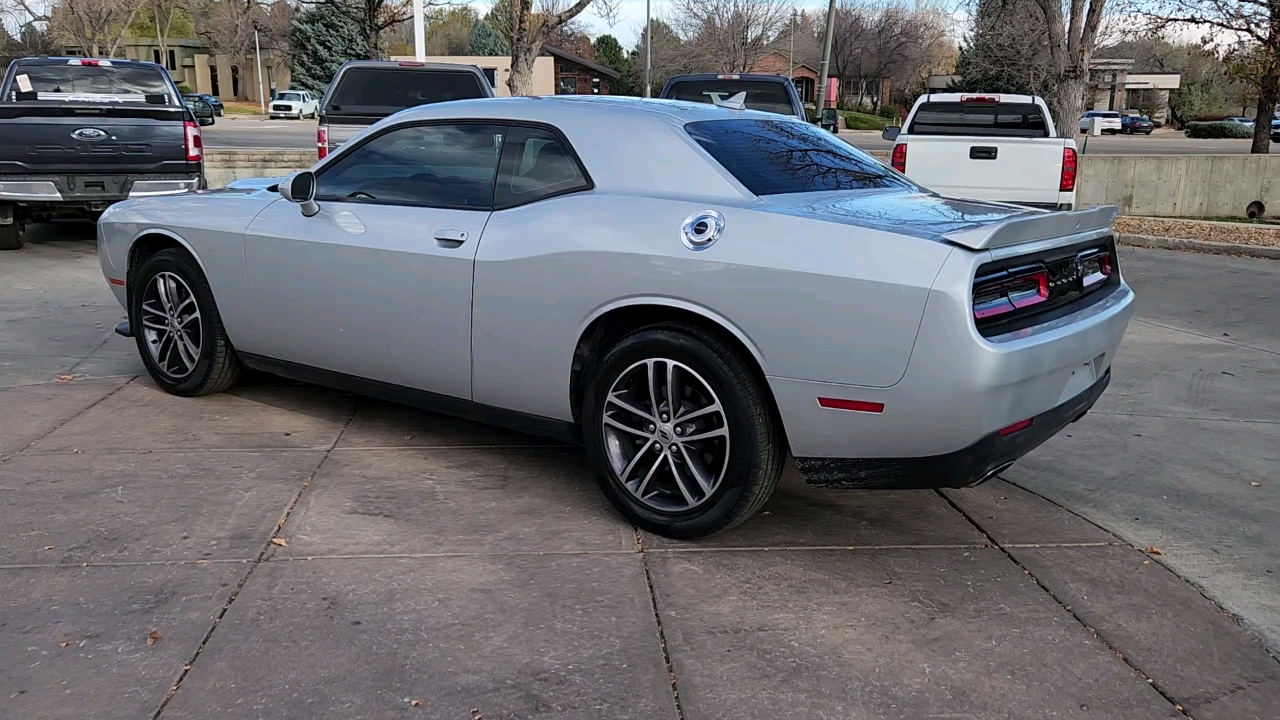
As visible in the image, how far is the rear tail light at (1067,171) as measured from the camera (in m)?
10.3

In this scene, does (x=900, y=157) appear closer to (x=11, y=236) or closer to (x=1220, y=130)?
(x=11, y=236)

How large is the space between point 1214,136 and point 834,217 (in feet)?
180

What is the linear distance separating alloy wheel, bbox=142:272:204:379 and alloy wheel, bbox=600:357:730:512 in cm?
266

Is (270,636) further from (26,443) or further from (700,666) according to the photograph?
(26,443)

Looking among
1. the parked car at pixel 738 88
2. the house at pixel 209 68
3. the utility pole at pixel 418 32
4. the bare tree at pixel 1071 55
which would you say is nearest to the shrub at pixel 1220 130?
the bare tree at pixel 1071 55

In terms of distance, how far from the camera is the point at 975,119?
1245 cm

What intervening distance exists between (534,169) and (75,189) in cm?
741

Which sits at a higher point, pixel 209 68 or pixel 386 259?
pixel 209 68

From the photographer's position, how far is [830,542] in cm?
405

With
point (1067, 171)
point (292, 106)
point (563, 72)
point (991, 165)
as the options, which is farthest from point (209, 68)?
point (1067, 171)

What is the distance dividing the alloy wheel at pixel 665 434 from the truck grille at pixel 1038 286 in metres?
0.95

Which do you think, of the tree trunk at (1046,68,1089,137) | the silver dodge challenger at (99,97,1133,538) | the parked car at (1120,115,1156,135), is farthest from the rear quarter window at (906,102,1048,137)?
the parked car at (1120,115,1156,135)

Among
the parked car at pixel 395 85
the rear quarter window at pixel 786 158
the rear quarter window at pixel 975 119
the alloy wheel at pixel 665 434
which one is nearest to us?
the alloy wheel at pixel 665 434

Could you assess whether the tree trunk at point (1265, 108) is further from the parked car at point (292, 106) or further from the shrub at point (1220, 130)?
the parked car at point (292, 106)
